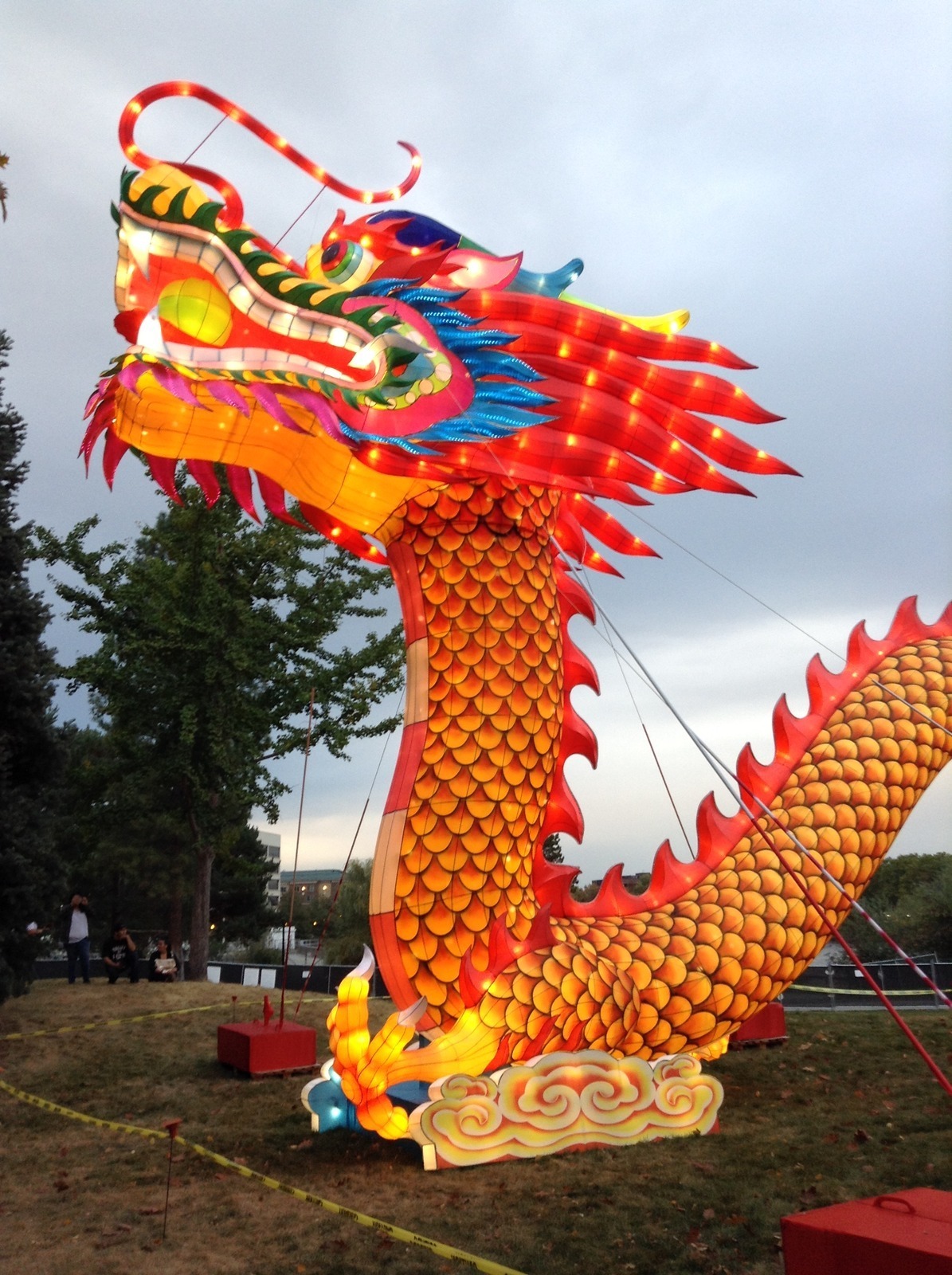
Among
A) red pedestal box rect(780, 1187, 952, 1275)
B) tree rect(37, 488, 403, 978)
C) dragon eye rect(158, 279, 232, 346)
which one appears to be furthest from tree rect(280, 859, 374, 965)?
red pedestal box rect(780, 1187, 952, 1275)

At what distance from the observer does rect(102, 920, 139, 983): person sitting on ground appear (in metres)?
11.8

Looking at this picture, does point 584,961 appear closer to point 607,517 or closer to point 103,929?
point 607,517

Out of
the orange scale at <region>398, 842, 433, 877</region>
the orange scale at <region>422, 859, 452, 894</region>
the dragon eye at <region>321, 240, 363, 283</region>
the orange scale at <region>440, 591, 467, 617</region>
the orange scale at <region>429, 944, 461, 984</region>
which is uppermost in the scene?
the dragon eye at <region>321, 240, 363, 283</region>

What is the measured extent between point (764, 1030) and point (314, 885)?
51.7 meters

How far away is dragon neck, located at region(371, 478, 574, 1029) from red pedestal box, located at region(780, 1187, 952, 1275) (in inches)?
112

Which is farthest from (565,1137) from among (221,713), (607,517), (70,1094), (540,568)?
(221,713)

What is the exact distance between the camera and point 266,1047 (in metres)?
7.79

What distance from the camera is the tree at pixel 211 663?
13.4 meters

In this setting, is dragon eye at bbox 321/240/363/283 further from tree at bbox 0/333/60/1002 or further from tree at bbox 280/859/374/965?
tree at bbox 280/859/374/965

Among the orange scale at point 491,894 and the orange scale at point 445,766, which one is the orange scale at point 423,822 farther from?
the orange scale at point 491,894

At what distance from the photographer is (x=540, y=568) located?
6.02 metres

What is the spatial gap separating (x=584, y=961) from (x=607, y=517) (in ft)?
9.36

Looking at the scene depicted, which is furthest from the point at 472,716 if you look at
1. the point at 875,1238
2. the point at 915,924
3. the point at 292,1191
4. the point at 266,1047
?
the point at 915,924

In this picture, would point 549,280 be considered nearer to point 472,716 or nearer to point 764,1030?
point 472,716
